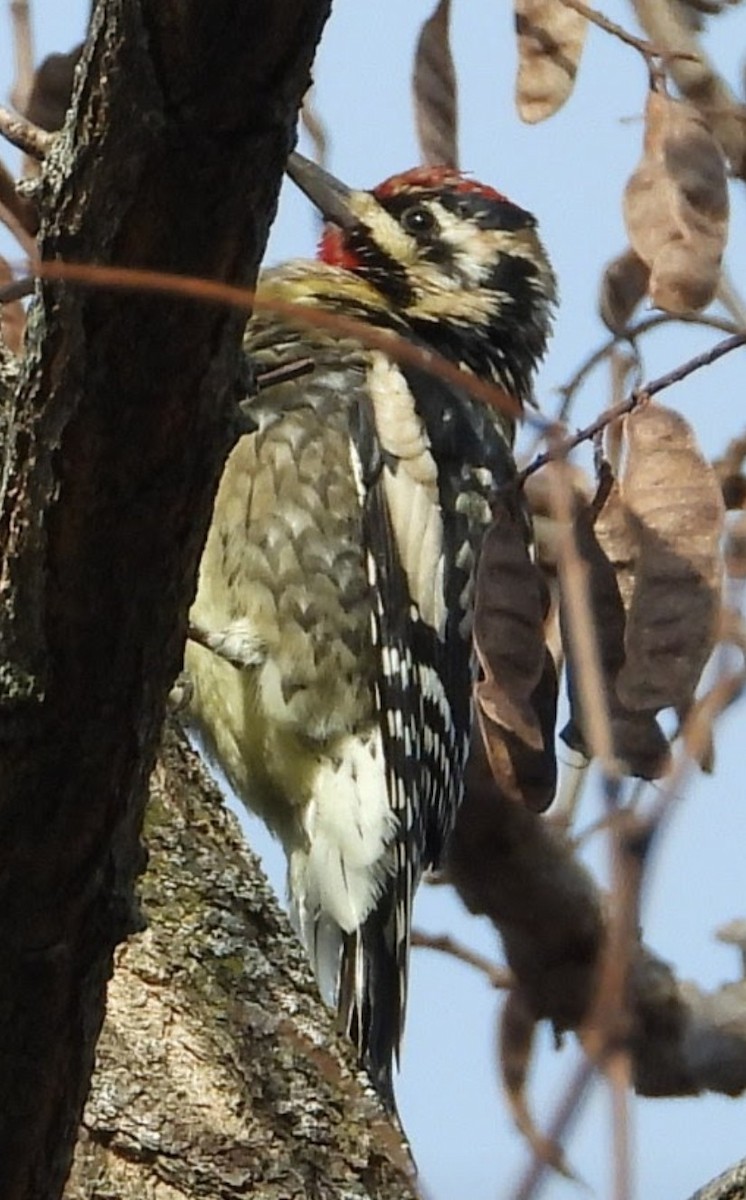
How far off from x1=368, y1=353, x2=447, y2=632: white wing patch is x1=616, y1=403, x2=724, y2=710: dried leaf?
1609mm

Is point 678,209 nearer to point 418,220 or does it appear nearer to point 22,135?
point 22,135

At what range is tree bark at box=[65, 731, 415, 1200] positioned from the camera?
192 centimetres

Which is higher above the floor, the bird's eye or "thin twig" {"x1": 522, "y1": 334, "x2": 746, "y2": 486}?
the bird's eye

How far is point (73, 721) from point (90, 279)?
1.10 feet

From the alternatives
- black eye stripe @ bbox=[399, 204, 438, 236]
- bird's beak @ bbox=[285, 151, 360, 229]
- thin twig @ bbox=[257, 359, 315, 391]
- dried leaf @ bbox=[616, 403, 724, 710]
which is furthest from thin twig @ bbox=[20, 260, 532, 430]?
black eye stripe @ bbox=[399, 204, 438, 236]

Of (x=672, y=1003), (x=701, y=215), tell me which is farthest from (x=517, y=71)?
Answer: (x=672, y=1003)

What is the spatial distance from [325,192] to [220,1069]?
2.08m

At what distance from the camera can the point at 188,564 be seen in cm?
135

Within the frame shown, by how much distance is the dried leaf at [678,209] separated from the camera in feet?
6.48

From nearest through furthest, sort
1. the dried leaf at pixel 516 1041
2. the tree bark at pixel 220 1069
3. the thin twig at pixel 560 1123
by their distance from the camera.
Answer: the thin twig at pixel 560 1123, the tree bark at pixel 220 1069, the dried leaf at pixel 516 1041

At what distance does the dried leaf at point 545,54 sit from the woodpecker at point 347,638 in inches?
26.6

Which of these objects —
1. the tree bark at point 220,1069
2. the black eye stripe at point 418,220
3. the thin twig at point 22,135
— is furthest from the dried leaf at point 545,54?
the black eye stripe at point 418,220

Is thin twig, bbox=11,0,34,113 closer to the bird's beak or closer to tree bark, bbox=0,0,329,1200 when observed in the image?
the bird's beak

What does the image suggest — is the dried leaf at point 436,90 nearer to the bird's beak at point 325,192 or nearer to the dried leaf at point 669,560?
the bird's beak at point 325,192
